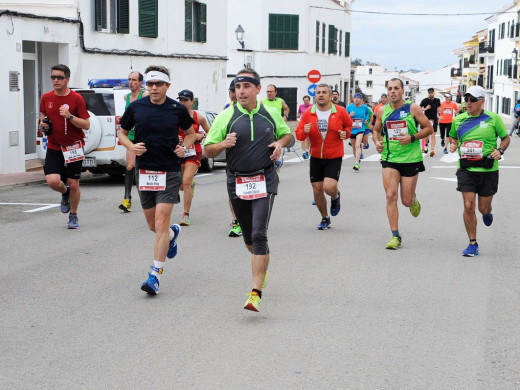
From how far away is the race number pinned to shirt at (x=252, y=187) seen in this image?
7059 millimetres

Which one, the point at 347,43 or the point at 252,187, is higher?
the point at 347,43

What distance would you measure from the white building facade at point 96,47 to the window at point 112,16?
3cm

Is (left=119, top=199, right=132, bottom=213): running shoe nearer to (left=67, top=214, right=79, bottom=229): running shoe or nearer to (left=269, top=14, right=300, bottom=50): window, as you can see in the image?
(left=67, top=214, right=79, bottom=229): running shoe

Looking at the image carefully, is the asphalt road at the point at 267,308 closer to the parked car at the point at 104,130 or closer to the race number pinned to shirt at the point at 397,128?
the race number pinned to shirt at the point at 397,128

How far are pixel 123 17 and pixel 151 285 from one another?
749 inches

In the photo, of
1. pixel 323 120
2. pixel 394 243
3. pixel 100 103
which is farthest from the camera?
pixel 100 103

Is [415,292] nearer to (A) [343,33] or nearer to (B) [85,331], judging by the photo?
(B) [85,331]

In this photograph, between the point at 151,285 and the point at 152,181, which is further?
the point at 152,181

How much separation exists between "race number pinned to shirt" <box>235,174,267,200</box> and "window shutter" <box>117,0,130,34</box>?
1888cm

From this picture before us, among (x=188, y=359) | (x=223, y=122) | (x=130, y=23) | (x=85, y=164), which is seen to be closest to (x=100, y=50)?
(x=130, y=23)

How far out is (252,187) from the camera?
7.07 meters

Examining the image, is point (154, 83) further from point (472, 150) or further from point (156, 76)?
point (472, 150)

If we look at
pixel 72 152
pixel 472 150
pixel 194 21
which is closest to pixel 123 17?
pixel 194 21

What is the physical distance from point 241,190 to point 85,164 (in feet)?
31.7
